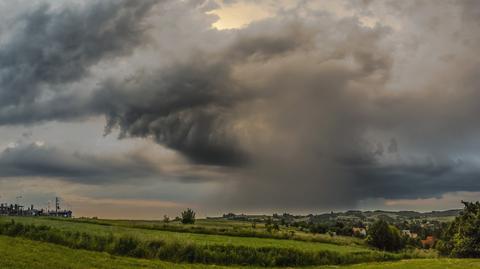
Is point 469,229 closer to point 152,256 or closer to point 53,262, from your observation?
point 152,256

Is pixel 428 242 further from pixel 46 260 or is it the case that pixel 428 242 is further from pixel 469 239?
pixel 46 260

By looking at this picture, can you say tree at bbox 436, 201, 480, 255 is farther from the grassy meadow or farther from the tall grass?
the tall grass

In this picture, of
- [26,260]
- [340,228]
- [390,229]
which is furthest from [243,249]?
[340,228]

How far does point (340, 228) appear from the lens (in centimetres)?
13700

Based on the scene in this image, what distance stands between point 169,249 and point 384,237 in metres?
65.5

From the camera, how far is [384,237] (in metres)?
97.7

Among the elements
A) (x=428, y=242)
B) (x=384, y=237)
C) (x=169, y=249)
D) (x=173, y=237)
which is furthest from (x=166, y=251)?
(x=428, y=242)

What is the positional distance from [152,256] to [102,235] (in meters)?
5.41

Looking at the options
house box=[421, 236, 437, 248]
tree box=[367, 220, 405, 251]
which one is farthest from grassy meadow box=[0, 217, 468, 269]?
house box=[421, 236, 437, 248]

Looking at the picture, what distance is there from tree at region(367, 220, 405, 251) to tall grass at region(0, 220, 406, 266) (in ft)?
163

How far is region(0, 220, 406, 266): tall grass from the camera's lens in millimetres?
41531

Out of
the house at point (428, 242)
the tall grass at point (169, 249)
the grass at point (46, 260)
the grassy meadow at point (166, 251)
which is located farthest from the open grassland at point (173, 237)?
the house at point (428, 242)

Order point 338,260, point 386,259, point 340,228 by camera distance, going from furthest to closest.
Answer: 1. point 340,228
2. point 386,259
3. point 338,260

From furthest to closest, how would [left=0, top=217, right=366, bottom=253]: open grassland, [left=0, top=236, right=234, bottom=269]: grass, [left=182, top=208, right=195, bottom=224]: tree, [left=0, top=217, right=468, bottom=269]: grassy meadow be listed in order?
[left=182, top=208, right=195, bottom=224]: tree → [left=0, top=217, right=366, bottom=253]: open grassland → [left=0, top=217, right=468, bottom=269]: grassy meadow → [left=0, top=236, right=234, bottom=269]: grass
